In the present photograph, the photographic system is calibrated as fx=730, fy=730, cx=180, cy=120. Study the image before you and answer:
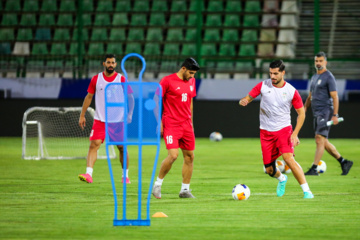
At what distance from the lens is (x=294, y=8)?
29.1m

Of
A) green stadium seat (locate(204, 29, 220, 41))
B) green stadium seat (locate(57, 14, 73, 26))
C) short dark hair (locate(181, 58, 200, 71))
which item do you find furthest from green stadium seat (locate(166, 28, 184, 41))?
short dark hair (locate(181, 58, 200, 71))

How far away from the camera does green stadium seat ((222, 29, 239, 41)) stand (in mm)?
28094

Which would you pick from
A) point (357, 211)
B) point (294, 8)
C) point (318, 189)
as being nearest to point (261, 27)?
point (294, 8)

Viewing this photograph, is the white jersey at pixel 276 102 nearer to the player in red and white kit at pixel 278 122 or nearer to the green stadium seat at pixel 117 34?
the player in red and white kit at pixel 278 122

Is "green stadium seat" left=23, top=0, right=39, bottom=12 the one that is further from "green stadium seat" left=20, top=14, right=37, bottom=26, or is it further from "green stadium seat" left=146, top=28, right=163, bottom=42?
"green stadium seat" left=146, top=28, right=163, bottom=42

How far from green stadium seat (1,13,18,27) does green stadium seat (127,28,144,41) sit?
4.58 metres

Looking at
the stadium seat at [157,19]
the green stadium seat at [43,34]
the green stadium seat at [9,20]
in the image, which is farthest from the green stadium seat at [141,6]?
the green stadium seat at [9,20]

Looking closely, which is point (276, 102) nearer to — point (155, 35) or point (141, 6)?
point (155, 35)

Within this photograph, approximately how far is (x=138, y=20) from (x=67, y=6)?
2.97m

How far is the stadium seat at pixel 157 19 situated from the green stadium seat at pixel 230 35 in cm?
248

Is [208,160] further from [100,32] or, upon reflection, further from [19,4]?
[19,4]

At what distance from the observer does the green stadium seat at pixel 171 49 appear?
27.6m

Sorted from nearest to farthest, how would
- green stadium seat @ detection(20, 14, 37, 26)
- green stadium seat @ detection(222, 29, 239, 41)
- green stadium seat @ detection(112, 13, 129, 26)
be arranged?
green stadium seat @ detection(222, 29, 239, 41) < green stadium seat @ detection(20, 14, 37, 26) < green stadium seat @ detection(112, 13, 129, 26)

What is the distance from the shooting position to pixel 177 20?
1129 inches
